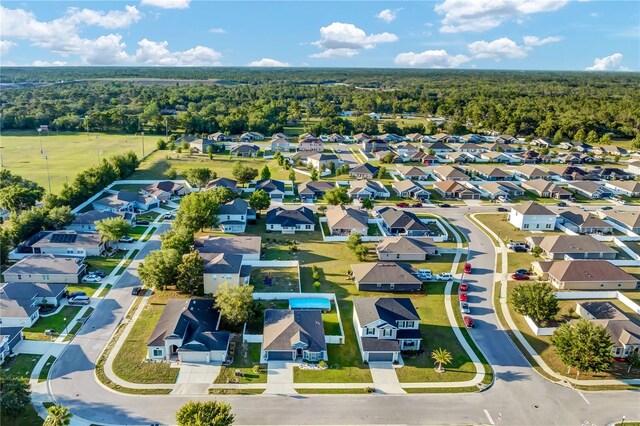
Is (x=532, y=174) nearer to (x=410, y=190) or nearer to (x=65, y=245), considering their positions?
(x=410, y=190)

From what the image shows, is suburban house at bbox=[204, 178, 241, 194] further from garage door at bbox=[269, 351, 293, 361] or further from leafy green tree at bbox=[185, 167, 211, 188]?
garage door at bbox=[269, 351, 293, 361]

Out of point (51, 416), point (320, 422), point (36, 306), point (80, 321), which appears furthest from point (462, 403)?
point (36, 306)

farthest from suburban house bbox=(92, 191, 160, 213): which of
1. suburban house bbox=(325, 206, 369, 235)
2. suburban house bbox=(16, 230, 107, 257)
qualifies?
suburban house bbox=(325, 206, 369, 235)

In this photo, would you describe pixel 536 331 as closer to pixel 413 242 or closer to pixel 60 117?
pixel 413 242

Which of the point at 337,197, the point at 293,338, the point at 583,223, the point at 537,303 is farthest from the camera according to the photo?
the point at 337,197

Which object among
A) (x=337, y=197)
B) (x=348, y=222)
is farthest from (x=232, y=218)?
(x=337, y=197)

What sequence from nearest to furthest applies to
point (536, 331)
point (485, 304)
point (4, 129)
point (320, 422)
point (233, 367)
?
1. point (320, 422)
2. point (233, 367)
3. point (536, 331)
4. point (485, 304)
5. point (4, 129)

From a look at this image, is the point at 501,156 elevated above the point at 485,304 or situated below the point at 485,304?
above
